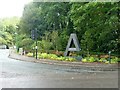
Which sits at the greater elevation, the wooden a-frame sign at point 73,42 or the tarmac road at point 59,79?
the wooden a-frame sign at point 73,42

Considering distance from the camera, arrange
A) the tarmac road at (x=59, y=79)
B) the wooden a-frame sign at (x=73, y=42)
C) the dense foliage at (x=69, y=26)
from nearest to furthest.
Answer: the tarmac road at (x=59, y=79) < the dense foliage at (x=69, y=26) < the wooden a-frame sign at (x=73, y=42)

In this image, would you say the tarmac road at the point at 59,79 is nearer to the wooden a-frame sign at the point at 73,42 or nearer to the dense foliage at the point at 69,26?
the dense foliage at the point at 69,26

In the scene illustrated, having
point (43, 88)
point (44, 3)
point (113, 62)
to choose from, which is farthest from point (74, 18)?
point (43, 88)

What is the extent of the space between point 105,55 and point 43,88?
13010mm

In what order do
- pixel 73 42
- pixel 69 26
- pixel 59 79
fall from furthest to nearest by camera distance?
pixel 69 26 < pixel 73 42 < pixel 59 79

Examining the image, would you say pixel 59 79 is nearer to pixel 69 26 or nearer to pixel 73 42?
pixel 73 42

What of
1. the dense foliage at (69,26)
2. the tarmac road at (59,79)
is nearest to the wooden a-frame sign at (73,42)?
the dense foliage at (69,26)

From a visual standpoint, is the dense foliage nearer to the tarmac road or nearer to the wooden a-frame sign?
the wooden a-frame sign

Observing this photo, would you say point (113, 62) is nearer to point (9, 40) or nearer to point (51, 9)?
point (51, 9)

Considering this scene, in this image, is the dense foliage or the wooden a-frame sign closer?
the dense foliage

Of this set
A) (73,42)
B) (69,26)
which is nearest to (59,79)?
(73,42)

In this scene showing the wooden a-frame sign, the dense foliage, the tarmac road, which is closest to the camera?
the tarmac road

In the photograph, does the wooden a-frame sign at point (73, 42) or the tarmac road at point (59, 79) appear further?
the wooden a-frame sign at point (73, 42)

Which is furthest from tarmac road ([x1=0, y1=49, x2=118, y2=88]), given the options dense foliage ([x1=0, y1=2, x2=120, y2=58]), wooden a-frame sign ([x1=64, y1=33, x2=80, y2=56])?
wooden a-frame sign ([x1=64, y1=33, x2=80, y2=56])
